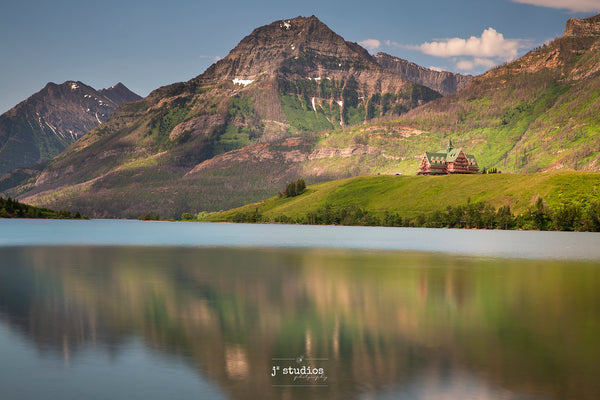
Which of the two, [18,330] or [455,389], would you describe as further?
[18,330]

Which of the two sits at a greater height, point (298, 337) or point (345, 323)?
point (298, 337)

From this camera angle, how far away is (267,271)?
2739 inches

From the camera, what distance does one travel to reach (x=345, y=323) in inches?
1366

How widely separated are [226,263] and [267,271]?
14.3m

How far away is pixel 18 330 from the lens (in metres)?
33.4

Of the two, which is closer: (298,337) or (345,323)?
(298,337)

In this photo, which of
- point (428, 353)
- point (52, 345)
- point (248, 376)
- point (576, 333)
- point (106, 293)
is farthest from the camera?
point (106, 293)

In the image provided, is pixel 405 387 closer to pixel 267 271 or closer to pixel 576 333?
pixel 576 333

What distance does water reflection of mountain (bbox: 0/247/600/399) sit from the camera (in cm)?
2302

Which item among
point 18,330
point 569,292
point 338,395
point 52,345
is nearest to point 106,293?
point 18,330

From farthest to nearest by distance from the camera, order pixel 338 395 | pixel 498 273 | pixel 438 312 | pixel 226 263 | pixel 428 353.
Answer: pixel 226 263 < pixel 498 273 < pixel 438 312 < pixel 428 353 < pixel 338 395

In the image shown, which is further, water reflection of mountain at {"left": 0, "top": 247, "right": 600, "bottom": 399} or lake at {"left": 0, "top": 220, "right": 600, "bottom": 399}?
water reflection of mountain at {"left": 0, "top": 247, "right": 600, "bottom": 399}

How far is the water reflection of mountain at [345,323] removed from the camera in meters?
23.0

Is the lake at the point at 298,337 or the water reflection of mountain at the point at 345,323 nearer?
the lake at the point at 298,337
